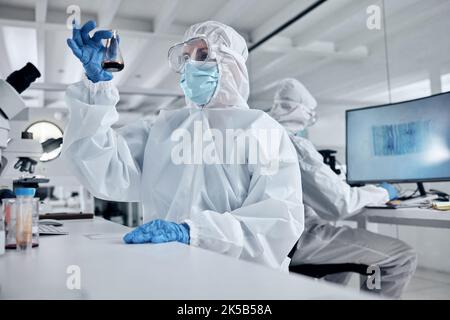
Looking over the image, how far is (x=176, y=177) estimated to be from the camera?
1410 mm

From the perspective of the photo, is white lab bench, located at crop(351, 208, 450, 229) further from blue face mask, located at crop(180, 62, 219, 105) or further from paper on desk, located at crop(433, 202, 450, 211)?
blue face mask, located at crop(180, 62, 219, 105)

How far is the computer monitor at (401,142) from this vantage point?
1.83m

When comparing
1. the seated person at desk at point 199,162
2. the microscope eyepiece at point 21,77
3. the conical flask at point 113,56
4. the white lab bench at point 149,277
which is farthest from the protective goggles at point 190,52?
the white lab bench at point 149,277

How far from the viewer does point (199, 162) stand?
54.2 inches

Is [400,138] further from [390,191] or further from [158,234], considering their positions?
[158,234]

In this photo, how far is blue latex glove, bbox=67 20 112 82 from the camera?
3.96ft

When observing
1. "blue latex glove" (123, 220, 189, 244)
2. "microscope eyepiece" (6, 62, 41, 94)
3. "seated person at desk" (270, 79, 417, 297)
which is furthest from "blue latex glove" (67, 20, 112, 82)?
"seated person at desk" (270, 79, 417, 297)

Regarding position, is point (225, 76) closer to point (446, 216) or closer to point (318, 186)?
point (318, 186)

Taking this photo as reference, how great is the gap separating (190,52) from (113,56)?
34 cm

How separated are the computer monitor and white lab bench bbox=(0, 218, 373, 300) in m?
1.41

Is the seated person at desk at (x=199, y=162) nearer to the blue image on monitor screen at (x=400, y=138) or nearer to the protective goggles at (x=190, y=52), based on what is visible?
the protective goggles at (x=190, y=52)
